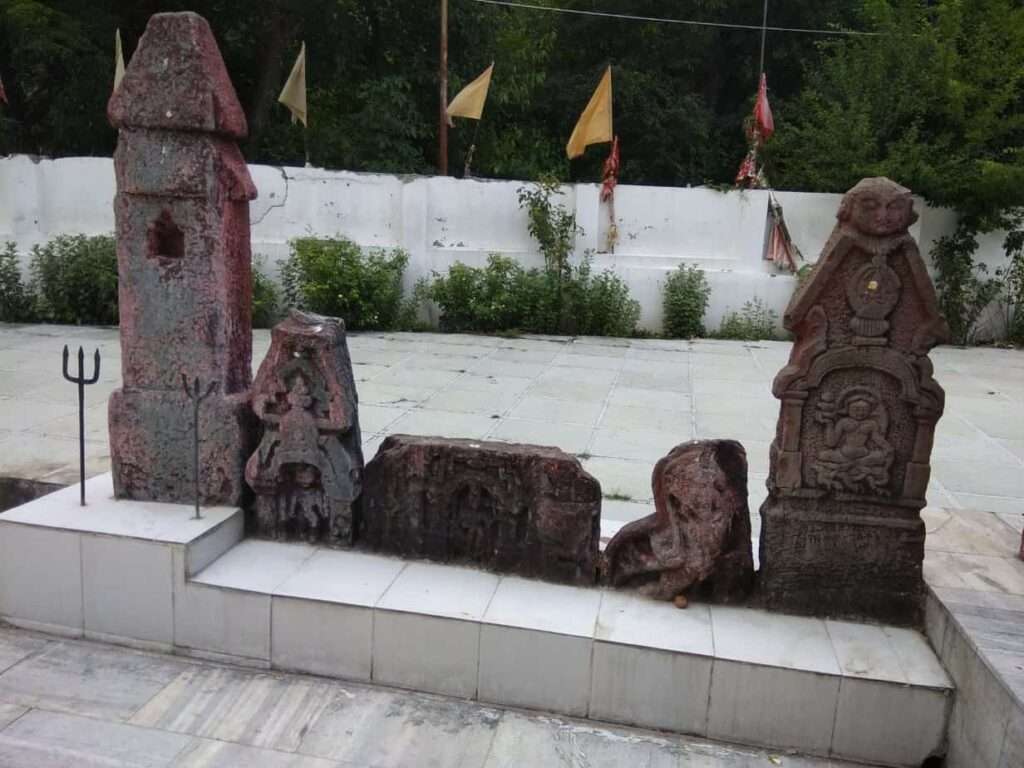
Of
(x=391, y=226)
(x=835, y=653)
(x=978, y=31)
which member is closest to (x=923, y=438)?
(x=835, y=653)

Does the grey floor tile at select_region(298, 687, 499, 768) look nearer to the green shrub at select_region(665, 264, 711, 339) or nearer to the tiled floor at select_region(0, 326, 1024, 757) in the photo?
the tiled floor at select_region(0, 326, 1024, 757)

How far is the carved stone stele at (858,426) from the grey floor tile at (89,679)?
7.85 feet

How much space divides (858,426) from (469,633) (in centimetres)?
166

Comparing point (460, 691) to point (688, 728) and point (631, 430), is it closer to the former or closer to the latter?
point (688, 728)

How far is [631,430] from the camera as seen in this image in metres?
6.50

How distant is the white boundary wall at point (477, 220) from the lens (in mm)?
11570

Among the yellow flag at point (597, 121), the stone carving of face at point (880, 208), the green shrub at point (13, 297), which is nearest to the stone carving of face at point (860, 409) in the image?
the stone carving of face at point (880, 208)

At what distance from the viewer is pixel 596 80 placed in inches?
749

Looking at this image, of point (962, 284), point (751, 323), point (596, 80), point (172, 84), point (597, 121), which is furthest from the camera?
point (596, 80)

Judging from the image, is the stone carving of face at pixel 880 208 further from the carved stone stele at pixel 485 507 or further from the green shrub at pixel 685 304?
Result: the green shrub at pixel 685 304

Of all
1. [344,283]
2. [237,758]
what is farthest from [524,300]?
[237,758]

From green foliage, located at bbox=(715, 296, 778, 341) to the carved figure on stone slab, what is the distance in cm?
837

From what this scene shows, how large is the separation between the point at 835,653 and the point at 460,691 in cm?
138

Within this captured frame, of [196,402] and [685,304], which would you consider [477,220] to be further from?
[196,402]
